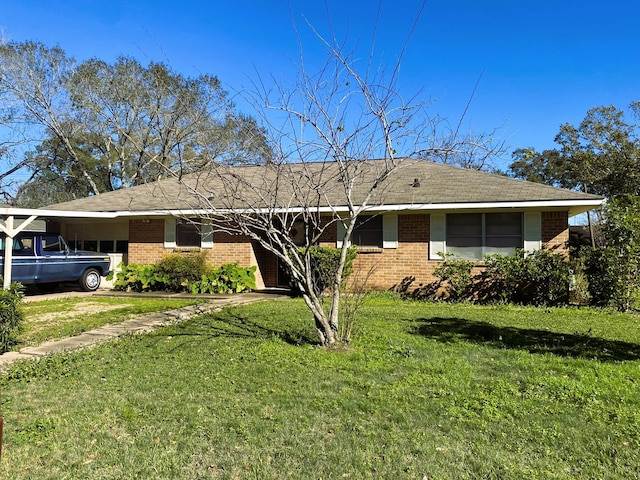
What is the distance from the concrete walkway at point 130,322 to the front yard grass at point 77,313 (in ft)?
0.98

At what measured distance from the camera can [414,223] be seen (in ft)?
40.8

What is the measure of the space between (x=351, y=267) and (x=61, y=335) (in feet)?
23.2

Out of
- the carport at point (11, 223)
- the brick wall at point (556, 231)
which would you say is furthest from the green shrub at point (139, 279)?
the brick wall at point (556, 231)

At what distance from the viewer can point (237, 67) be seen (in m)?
6.43

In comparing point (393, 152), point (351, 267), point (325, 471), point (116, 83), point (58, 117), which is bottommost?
point (325, 471)

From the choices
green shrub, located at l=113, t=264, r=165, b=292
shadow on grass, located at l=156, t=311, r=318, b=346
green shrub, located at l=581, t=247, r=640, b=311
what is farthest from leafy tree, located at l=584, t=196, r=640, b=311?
green shrub, located at l=113, t=264, r=165, b=292

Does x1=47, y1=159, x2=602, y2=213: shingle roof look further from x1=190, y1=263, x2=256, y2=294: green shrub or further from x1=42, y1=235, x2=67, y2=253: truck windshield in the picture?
x1=190, y1=263, x2=256, y2=294: green shrub

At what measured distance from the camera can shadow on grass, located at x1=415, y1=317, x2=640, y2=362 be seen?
597cm

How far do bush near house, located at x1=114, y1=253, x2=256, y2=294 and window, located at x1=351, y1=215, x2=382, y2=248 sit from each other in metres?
3.28

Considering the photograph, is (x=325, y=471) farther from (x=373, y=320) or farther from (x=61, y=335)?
(x=61, y=335)

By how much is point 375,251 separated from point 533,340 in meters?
6.28

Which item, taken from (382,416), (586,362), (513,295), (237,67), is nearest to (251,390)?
(382,416)

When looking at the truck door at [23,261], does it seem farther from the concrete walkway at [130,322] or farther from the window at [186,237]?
the window at [186,237]

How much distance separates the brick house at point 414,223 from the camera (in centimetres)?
1140
